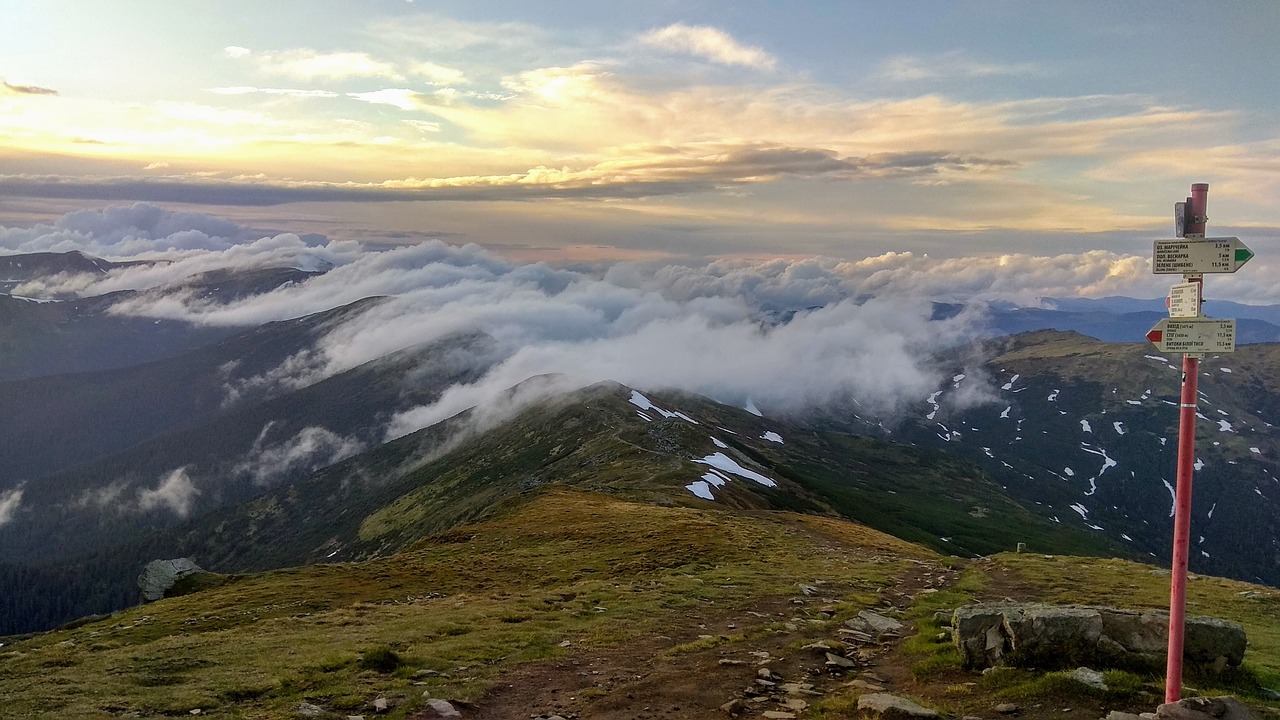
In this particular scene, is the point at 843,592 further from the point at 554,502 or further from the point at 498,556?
the point at 554,502

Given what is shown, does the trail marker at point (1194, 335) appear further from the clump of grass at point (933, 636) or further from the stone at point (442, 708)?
the stone at point (442, 708)

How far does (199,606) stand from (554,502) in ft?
151

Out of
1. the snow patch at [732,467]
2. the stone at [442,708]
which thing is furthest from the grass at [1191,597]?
the snow patch at [732,467]

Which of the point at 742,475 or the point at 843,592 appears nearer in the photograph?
the point at 843,592

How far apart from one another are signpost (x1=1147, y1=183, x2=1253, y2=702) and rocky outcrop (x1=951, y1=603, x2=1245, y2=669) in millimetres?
3140

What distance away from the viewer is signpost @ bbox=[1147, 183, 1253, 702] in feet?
45.1

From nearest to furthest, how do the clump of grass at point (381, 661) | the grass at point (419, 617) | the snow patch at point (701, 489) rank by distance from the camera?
1. the grass at point (419, 617)
2. the clump of grass at point (381, 661)
3. the snow patch at point (701, 489)

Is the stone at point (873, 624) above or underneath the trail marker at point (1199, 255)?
underneath

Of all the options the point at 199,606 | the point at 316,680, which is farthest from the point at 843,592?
the point at 199,606

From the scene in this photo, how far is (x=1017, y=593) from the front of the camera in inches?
1463

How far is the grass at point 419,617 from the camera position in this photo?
2036cm

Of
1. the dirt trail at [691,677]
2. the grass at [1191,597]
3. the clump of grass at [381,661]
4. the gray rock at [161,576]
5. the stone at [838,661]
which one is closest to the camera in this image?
the grass at [1191,597]

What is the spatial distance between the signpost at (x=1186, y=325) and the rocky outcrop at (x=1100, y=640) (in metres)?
3.14

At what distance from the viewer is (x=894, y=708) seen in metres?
15.2
